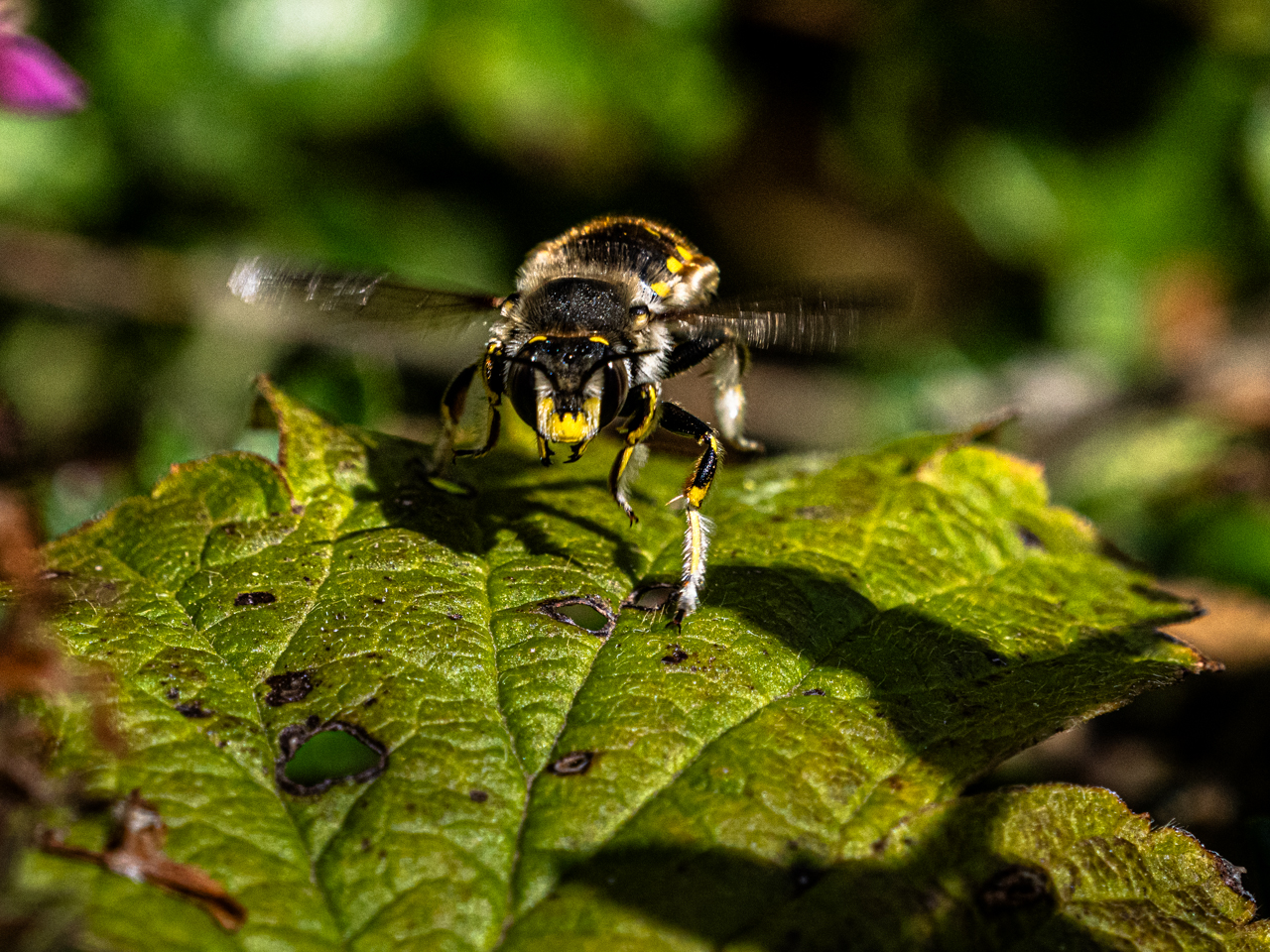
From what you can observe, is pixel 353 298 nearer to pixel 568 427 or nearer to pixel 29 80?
pixel 568 427

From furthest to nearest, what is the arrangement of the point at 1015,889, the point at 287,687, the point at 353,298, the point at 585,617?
the point at 353,298, the point at 585,617, the point at 287,687, the point at 1015,889

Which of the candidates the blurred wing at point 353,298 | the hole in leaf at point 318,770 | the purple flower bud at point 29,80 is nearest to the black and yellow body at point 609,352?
the blurred wing at point 353,298

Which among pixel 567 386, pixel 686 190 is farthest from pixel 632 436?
pixel 686 190

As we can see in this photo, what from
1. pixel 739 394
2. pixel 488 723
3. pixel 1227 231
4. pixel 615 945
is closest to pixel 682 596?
pixel 488 723

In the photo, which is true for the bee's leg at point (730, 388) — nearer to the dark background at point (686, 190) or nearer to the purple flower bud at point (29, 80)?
the dark background at point (686, 190)

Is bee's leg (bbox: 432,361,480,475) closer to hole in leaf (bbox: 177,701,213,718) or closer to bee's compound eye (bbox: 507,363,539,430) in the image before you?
bee's compound eye (bbox: 507,363,539,430)

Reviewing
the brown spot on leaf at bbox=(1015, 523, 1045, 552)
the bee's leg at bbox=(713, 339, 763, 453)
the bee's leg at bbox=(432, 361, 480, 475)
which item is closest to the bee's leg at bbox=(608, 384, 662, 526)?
the bee's leg at bbox=(432, 361, 480, 475)
